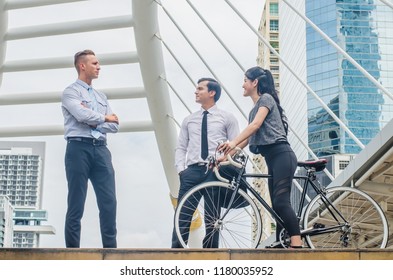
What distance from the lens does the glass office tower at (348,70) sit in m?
72.8

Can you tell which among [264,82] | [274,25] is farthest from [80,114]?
[274,25]

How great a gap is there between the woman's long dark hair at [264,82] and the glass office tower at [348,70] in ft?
215

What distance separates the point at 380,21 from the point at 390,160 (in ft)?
226

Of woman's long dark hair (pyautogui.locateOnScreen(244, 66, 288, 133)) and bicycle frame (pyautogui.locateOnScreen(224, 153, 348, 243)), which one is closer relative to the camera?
bicycle frame (pyautogui.locateOnScreen(224, 153, 348, 243))

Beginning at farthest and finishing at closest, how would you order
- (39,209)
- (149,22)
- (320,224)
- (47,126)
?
(39,209)
(47,126)
(149,22)
(320,224)

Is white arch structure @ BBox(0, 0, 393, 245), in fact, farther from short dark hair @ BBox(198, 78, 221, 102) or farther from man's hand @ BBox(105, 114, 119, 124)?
man's hand @ BBox(105, 114, 119, 124)

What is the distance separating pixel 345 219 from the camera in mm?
6078

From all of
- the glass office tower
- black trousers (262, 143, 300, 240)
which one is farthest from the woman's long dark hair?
the glass office tower

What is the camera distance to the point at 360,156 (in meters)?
9.33

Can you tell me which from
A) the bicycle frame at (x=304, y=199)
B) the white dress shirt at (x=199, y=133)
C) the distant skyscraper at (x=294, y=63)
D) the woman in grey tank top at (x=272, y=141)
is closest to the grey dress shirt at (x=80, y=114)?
the white dress shirt at (x=199, y=133)

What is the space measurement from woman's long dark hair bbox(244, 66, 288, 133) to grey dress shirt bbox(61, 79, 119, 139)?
110cm

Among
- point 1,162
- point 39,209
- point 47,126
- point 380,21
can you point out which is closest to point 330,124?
point 380,21

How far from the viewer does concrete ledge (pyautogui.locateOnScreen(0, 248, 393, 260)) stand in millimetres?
4625
